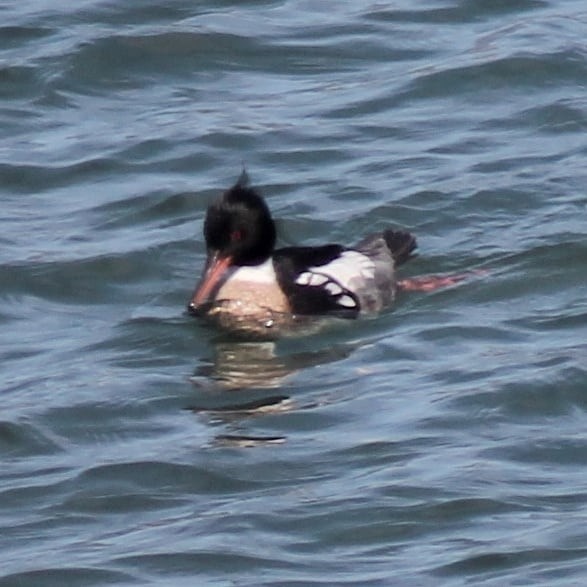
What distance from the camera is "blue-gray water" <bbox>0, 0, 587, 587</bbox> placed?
9.30 meters

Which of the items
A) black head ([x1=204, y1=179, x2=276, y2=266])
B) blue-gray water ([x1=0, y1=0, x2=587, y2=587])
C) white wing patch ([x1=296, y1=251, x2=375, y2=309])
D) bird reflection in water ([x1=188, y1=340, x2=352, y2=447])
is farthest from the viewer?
white wing patch ([x1=296, y1=251, x2=375, y2=309])

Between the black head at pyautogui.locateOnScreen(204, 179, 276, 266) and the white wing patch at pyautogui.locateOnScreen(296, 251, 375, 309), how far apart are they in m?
0.32

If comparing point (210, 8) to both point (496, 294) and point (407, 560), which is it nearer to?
point (496, 294)

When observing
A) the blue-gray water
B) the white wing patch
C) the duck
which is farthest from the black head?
the blue-gray water

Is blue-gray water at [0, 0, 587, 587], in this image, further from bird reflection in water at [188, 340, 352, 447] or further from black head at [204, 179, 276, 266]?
black head at [204, 179, 276, 266]

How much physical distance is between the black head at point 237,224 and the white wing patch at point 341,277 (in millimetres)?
320

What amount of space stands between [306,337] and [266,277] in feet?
1.78

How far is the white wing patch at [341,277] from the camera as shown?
12.5 metres

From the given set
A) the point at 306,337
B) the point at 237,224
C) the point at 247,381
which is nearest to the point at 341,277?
the point at 306,337

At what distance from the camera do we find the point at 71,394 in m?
11.3

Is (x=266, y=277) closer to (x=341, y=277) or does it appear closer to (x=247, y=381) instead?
(x=341, y=277)

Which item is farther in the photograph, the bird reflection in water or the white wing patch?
the white wing patch

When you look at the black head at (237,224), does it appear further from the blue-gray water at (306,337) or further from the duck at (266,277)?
the blue-gray water at (306,337)

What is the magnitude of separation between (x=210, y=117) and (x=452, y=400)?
5.34m
